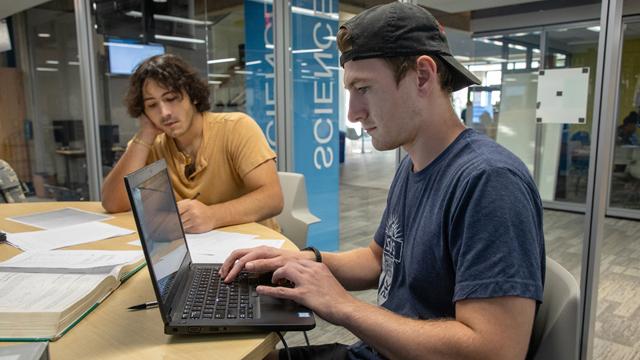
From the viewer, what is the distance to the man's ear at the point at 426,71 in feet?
3.16

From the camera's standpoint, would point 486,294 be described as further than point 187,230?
No

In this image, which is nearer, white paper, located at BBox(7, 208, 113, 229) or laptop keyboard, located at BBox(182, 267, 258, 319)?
laptop keyboard, located at BBox(182, 267, 258, 319)

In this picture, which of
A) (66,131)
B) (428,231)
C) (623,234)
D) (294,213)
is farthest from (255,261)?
(623,234)

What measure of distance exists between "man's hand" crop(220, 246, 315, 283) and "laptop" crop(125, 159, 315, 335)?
26 mm

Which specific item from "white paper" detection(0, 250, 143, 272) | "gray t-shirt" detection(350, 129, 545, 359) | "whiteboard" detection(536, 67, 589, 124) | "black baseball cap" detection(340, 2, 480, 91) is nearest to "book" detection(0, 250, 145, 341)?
"white paper" detection(0, 250, 143, 272)

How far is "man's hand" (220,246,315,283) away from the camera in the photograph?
1077 millimetres

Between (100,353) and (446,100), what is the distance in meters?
0.85

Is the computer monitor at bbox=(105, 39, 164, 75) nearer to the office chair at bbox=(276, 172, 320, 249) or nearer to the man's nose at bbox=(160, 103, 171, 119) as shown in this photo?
the man's nose at bbox=(160, 103, 171, 119)

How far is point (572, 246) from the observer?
4.43m

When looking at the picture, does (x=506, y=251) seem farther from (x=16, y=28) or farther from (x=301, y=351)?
(x=16, y=28)

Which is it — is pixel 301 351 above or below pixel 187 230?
below

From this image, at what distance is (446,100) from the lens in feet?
3.34

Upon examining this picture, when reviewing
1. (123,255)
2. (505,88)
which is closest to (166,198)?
(123,255)

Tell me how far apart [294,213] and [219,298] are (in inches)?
51.4
